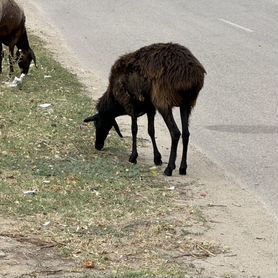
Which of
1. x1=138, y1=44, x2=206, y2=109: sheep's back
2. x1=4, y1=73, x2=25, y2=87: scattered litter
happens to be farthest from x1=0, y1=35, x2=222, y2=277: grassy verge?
x1=4, y1=73, x2=25, y2=87: scattered litter

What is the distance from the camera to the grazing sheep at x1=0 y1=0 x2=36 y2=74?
44.1 feet

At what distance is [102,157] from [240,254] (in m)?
3.10

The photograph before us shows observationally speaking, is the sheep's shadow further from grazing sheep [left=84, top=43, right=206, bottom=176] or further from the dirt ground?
grazing sheep [left=84, top=43, right=206, bottom=176]

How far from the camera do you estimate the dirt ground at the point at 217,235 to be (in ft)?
20.5

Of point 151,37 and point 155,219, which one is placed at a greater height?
point 155,219

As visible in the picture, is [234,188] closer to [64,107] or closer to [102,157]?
[102,157]

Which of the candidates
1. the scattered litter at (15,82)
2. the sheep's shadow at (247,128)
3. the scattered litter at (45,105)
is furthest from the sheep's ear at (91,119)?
the scattered litter at (15,82)

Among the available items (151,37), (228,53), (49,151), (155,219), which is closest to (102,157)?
(49,151)

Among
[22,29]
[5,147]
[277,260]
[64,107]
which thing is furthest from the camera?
[22,29]

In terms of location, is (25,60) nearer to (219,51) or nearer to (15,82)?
(15,82)

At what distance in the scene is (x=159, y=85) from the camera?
901 cm

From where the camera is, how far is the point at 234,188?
28.8 ft

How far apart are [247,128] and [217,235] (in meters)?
4.16

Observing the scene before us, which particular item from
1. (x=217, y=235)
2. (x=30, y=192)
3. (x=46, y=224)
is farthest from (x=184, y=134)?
(x=46, y=224)
